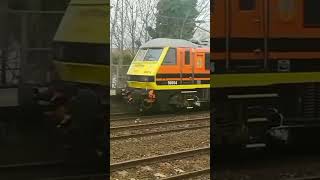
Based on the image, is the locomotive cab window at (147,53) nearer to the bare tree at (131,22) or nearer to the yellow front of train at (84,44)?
the bare tree at (131,22)

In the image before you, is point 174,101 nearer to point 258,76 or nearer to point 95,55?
point 258,76

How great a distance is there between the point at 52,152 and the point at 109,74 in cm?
48

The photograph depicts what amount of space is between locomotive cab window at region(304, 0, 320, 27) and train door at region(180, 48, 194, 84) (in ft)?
2.33

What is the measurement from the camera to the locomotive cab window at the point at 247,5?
2.85m

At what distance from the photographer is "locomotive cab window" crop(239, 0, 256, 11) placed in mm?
2848

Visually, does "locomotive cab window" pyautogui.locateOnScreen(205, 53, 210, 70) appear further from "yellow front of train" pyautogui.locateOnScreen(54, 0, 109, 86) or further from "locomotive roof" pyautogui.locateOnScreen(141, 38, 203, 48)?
"yellow front of train" pyautogui.locateOnScreen(54, 0, 109, 86)

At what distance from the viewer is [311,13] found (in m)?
3.04

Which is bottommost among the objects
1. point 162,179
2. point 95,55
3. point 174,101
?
point 162,179

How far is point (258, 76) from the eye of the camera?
2.91 meters

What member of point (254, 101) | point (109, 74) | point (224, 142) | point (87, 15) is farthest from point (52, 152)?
point (254, 101)

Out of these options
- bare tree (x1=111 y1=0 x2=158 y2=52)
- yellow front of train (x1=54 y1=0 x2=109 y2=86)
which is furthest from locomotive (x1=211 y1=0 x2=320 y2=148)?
yellow front of train (x1=54 y1=0 x2=109 y2=86)

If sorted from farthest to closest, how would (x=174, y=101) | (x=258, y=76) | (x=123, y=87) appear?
(x=174, y=101)
(x=258, y=76)
(x=123, y=87)

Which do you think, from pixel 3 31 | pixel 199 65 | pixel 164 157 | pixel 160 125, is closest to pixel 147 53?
pixel 199 65

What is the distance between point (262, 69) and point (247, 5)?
1.20ft
